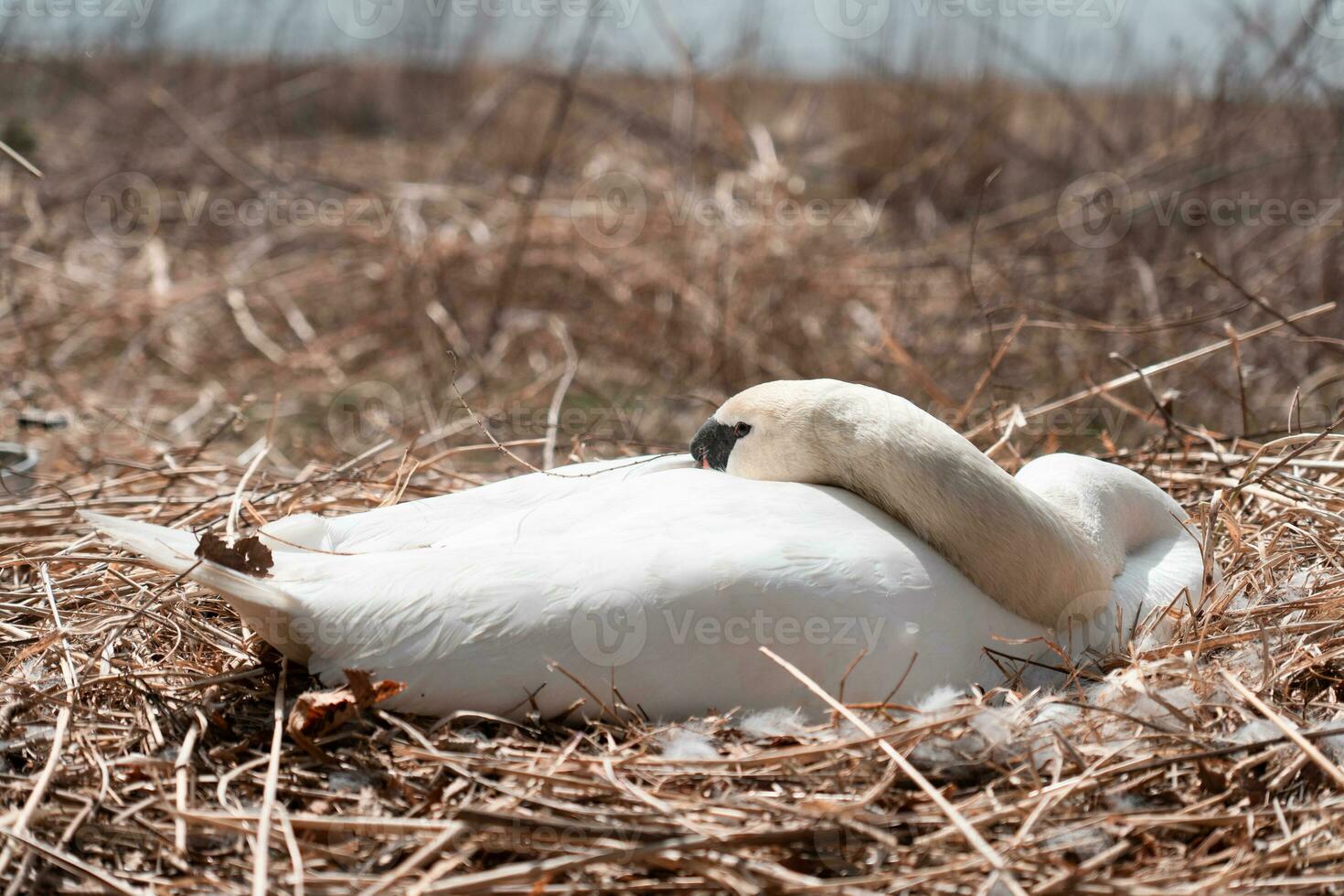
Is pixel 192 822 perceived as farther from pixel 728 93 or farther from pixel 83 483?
pixel 728 93

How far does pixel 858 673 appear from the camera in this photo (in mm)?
2035

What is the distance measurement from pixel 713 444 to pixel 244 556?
1.02 metres

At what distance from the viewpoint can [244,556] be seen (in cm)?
212

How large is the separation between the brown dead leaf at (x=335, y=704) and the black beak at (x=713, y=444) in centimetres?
89

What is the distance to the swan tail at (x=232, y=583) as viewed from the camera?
6.57 ft
